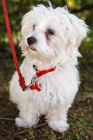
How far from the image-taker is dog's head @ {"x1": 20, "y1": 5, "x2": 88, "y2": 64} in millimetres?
3689

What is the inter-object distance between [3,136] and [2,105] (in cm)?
103

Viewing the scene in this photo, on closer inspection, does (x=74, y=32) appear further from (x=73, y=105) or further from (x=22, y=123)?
(x=73, y=105)

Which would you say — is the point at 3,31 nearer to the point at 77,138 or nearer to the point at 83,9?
the point at 83,9

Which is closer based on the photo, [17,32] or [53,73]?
[53,73]

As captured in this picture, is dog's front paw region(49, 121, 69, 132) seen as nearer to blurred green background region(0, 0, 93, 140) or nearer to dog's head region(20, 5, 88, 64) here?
blurred green background region(0, 0, 93, 140)

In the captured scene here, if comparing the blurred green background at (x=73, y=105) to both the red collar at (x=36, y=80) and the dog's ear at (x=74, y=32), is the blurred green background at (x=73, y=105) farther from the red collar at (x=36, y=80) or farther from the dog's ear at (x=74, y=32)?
the dog's ear at (x=74, y=32)

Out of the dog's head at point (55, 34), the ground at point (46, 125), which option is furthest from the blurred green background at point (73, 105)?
the dog's head at point (55, 34)

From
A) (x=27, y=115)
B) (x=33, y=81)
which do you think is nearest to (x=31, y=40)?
(x=33, y=81)

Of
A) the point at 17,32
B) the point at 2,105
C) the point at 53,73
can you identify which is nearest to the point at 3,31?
the point at 17,32

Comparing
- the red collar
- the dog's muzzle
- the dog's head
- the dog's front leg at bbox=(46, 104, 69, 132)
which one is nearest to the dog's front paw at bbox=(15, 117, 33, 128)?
the dog's front leg at bbox=(46, 104, 69, 132)

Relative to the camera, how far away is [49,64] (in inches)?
154

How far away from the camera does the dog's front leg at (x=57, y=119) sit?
434 cm

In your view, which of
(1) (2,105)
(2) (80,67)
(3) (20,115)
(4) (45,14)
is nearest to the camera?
(4) (45,14)

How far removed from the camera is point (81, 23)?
153 inches
